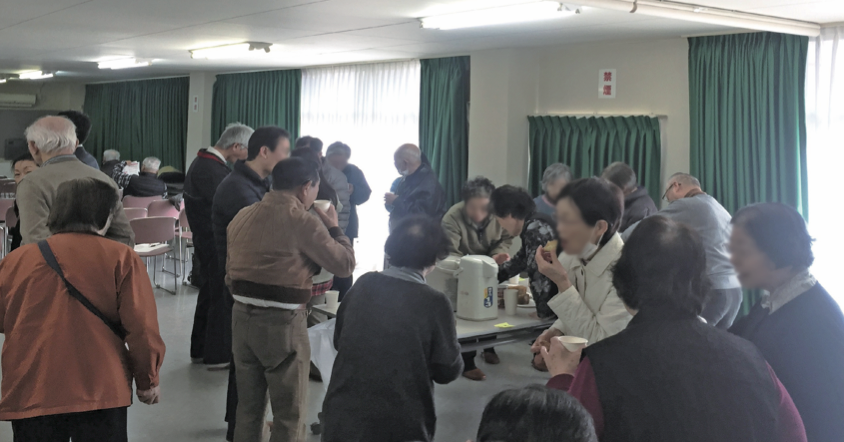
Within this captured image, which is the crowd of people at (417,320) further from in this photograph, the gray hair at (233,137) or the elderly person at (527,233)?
the gray hair at (233,137)

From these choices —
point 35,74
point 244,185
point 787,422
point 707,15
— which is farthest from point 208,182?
point 35,74

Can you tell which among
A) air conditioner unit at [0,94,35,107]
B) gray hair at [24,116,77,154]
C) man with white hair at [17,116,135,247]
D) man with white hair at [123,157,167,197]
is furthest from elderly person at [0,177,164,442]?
air conditioner unit at [0,94,35,107]

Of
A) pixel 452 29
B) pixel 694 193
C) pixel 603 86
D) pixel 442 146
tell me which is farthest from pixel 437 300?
pixel 442 146

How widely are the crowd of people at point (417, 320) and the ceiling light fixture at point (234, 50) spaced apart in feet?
10.4

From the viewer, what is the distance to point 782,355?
5.26ft

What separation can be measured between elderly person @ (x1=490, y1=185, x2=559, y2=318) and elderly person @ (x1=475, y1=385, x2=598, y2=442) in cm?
195

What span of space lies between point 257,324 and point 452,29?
3398 mm

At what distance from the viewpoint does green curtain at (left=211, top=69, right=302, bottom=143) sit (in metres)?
9.09

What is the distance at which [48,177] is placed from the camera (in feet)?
8.63

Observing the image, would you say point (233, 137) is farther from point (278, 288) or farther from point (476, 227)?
point (278, 288)

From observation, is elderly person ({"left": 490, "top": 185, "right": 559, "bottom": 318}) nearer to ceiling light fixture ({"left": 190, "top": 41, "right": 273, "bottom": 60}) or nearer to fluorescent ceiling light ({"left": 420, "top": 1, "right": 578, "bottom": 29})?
fluorescent ceiling light ({"left": 420, "top": 1, "right": 578, "bottom": 29})

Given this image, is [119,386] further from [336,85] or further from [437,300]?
[336,85]

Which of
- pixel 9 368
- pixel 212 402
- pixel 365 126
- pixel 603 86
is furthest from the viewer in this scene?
pixel 365 126

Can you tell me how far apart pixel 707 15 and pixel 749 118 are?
4.36ft
